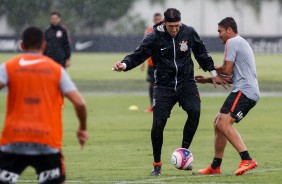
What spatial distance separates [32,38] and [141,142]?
8.78m

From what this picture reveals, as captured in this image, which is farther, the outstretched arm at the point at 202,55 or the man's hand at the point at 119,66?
the outstretched arm at the point at 202,55

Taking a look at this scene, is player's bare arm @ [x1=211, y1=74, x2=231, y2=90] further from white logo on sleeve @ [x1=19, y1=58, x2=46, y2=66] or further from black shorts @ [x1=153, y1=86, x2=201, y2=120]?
white logo on sleeve @ [x1=19, y1=58, x2=46, y2=66]

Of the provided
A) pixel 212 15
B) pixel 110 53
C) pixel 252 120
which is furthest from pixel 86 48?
pixel 252 120

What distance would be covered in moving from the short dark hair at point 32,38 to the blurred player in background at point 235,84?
4641 mm

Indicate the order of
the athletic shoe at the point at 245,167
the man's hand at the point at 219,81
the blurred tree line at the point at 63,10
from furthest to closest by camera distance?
the blurred tree line at the point at 63,10 < the man's hand at the point at 219,81 < the athletic shoe at the point at 245,167

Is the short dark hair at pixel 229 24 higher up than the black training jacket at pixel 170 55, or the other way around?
the short dark hair at pixel 229 24

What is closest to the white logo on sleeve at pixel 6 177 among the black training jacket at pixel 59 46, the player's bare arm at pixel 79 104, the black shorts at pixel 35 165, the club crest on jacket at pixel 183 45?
the black shorts at pixel 35 165

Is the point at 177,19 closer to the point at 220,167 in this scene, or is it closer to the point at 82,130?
the point at 220,167

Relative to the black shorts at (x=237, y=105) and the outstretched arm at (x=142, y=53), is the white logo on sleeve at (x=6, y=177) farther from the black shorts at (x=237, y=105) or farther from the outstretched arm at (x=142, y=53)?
the black shorts at (x=237, y=105)

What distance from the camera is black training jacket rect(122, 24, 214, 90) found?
12.4m

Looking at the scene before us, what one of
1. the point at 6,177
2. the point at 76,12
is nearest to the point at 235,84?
the point at 6,177

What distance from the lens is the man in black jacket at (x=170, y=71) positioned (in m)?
12.4

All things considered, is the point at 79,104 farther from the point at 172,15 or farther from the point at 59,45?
the point at 59,45

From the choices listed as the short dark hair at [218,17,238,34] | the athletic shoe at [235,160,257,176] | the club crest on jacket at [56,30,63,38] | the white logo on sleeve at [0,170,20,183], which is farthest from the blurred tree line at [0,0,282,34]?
the white logo on sleeve at [0,170,20,183]
